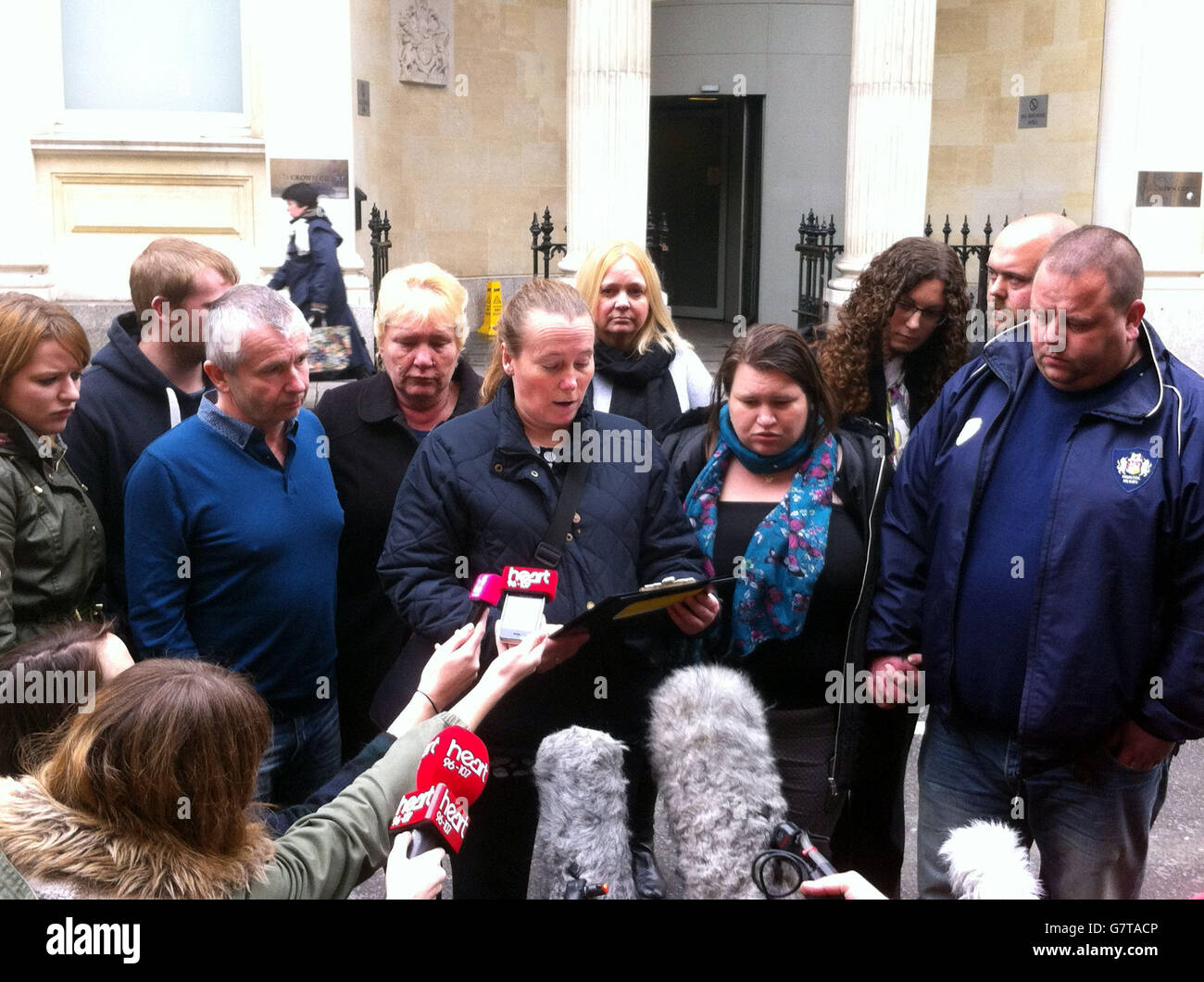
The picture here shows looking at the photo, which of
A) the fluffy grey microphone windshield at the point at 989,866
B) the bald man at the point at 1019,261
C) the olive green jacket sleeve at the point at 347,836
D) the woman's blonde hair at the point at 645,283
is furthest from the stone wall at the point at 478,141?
the fluffy grey microphone windshield at the point at 989,866

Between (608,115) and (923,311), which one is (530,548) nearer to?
(923,311)

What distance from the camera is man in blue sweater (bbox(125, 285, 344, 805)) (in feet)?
11.1

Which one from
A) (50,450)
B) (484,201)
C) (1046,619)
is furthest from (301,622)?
(484,201)

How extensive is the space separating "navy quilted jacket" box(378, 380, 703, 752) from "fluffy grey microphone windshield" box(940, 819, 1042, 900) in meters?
1.03

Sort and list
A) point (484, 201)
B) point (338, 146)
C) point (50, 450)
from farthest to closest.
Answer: point (484, 201), point (338, 146), point (50, 450)

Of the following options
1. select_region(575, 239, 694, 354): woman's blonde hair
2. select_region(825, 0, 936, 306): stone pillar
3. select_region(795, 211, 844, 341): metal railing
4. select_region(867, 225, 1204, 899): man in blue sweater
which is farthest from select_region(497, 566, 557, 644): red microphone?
select_region(795, 211, 844, 341): metal railing

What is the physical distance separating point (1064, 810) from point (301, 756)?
80.3 inches

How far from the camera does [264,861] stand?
2186 mm

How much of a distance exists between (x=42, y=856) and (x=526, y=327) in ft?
5.84

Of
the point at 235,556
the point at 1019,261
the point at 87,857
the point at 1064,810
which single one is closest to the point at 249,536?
the point at 235,556

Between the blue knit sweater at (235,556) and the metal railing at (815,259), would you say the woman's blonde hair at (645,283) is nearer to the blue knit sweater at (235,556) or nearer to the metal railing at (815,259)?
the blue knit sweater at (235,556)

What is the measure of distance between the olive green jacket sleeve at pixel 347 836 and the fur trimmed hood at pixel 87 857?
Result: 0.14 meters
